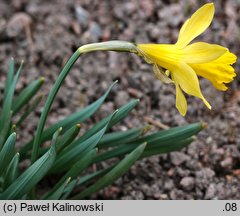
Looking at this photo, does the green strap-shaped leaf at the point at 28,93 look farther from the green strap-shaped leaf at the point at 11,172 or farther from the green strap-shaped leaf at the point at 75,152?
the green strap-shaped leaf at the point at 11,172

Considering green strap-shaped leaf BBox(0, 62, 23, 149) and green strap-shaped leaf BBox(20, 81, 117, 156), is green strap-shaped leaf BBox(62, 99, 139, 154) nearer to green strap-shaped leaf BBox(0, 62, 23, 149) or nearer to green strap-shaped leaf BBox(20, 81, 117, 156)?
green strap-shaped leaf BBox(20, 81, 117, 156)

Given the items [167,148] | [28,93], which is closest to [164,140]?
[167,148]

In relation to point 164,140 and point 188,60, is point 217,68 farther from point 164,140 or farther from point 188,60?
point 164,140

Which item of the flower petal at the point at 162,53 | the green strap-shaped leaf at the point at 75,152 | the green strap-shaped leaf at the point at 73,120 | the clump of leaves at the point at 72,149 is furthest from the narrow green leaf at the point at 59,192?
the flower petal at the point at 162,53

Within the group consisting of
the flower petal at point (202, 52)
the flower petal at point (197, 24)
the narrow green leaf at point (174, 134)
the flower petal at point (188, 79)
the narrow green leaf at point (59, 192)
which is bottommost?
the narrow green leaf at point (59, 192)

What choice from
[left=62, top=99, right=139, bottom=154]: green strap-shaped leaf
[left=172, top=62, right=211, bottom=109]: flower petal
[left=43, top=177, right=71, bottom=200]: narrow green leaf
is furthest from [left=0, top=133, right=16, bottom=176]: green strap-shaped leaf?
[left=172, top=62, right=211, bottom=109]: flower petal
